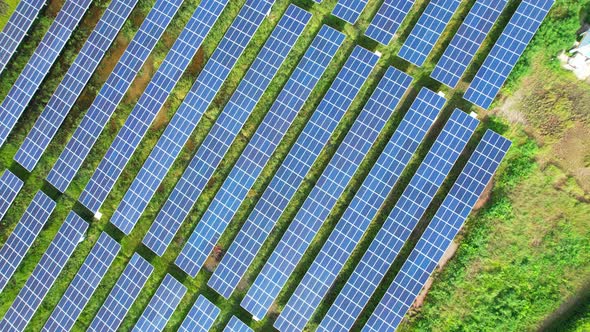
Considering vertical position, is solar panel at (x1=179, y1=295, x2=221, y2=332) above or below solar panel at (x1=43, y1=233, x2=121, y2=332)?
above

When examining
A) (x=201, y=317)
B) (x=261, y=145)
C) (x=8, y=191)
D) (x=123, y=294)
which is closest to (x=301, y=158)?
(x=261, y=145)

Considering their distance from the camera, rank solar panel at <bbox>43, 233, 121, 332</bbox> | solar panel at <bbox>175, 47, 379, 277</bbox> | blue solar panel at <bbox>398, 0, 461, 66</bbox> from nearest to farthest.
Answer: blue solar panel at <bbox>398, 0, 461, 66</bbox>, solar panel at <bbox>175, 47, 379, 277</bbox>, solar panel at <bbox>43, 233, 121, 332</bbox>

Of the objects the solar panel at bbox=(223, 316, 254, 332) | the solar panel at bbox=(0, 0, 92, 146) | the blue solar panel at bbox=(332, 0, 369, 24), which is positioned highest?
the blue solar panel at bbox=(332, 0, 369, 24)

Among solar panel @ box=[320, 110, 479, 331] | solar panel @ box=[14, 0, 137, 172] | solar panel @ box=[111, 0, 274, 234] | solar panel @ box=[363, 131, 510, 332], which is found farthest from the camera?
solar panel @ box=[14, 0, 137, 172]

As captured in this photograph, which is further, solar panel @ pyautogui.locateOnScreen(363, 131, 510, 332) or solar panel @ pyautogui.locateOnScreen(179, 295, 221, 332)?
solar panel @ pyautogui.locateOnScreen(179, 295, 221, 332)

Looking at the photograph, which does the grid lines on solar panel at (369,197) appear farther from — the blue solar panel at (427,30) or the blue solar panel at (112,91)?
the blue solar panel at (112,91)

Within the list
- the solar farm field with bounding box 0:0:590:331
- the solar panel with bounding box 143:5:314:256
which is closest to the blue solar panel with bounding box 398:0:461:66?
the solar farm field with bounding box 0:0:590:331

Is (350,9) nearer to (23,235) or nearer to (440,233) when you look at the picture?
(440,233)

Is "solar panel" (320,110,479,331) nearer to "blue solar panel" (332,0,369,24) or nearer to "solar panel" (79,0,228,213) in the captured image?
"blue solar panel" (332,0,369,24)
